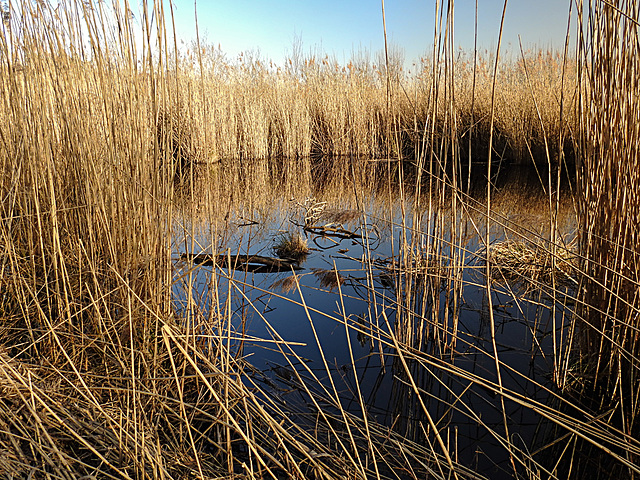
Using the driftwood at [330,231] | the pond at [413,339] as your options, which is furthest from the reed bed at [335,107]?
the pond at [413,339]

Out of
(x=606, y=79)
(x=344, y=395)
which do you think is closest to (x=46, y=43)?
(x=344, y=395)

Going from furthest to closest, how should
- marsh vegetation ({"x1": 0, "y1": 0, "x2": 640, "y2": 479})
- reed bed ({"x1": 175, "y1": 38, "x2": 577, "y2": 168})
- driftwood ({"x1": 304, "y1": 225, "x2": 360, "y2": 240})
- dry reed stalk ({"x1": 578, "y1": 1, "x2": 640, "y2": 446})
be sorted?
reed bed ({"x1": 175, "y1": 38, "x2": 577, "y2": 168}), driftwood ({"x1": 304, "y1": 225, "x2": 360, "y2": 240}), dry reed stalk ({"x1": 578, "y1": 1, "x2": 640, "y2": 446}), marsh vegetation ({"x1": 0, "y1": 0, "x2": 640, "y2": 479})

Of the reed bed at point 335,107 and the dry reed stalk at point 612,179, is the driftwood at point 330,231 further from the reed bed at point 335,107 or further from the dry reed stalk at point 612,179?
the reed bed at point 335,107

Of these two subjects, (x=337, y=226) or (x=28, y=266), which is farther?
(x=337, y=226)

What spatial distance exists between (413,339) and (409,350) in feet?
2.03

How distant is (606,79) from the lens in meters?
1.06

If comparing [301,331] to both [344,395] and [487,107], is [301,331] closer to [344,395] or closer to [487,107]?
[344,395]

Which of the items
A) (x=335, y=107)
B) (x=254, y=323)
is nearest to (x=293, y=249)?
(x=254, y=323)

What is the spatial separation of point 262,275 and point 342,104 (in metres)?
4.98

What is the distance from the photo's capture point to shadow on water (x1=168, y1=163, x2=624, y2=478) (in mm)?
1082

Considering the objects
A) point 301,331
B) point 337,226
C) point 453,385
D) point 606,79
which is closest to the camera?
point 606,79

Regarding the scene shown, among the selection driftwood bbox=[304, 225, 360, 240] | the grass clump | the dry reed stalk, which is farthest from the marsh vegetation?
driftwood bbox=[304, 225, 360, 240]

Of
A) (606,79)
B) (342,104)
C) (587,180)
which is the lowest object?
(587,180)

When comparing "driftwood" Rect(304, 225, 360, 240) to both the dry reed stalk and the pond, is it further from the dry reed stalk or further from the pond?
the dry reed stalk
